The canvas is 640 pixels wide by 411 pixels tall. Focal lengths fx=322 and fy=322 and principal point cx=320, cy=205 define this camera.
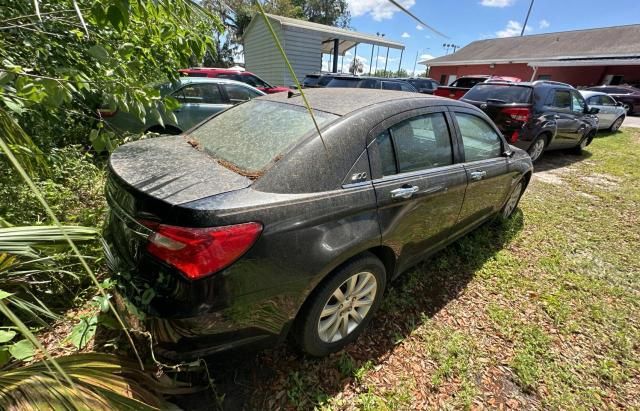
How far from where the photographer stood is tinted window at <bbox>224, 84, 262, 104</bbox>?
6.30 meters

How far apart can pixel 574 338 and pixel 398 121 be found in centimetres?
223

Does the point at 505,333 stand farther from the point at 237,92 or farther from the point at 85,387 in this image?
the point at 237,92

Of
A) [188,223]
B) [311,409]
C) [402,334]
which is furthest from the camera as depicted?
[402,334]

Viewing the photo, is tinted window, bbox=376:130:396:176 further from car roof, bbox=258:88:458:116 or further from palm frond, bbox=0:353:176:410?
palm frond, bbox=0:353:176:410

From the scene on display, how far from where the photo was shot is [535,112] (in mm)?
6238

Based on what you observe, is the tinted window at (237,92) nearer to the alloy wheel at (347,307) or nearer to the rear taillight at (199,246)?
the alloy wheel at (347,307)

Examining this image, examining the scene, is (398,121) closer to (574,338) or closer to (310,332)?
(310,332)

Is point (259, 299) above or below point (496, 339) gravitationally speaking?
above

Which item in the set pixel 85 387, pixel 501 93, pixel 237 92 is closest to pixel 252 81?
pixel 237 92

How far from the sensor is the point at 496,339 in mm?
2484

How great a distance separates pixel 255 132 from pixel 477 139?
2143mm

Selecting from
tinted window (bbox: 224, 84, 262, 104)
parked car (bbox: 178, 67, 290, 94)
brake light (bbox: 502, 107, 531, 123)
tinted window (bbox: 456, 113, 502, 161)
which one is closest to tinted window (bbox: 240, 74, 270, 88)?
parked car (bbox: 178, 67, 290, 94)

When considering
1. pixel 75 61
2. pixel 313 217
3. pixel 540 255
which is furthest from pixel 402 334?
pixel 75 61

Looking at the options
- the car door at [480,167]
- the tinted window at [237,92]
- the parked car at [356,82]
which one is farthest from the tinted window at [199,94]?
the car door at [480,167]
